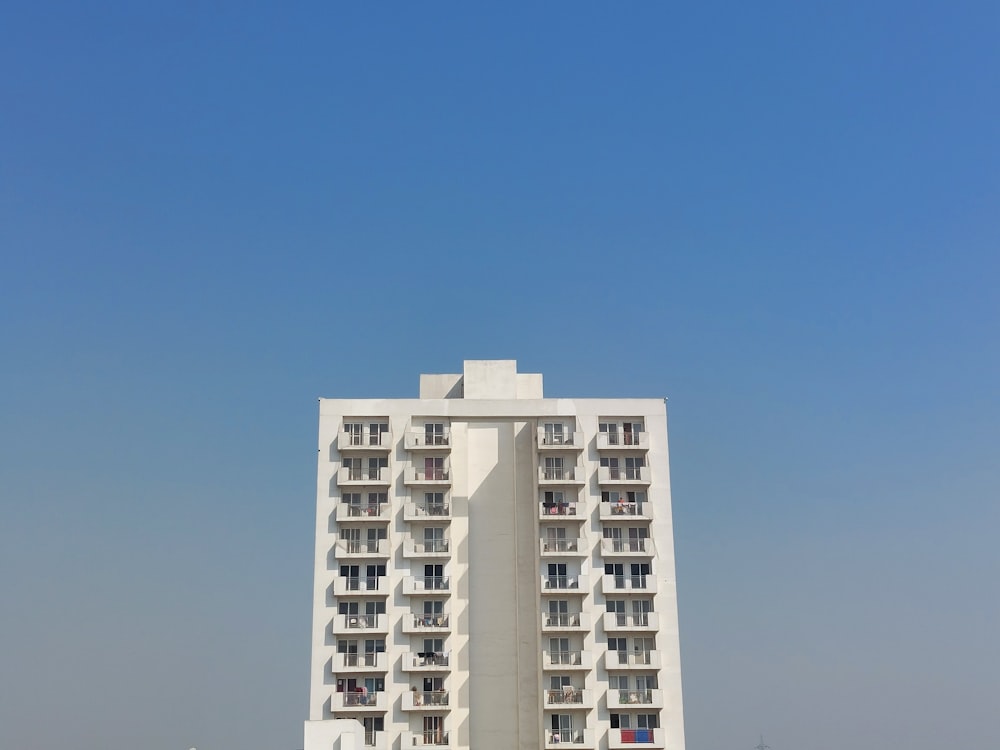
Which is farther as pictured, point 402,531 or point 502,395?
point 502,395

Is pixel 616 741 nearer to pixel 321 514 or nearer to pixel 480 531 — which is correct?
pixel 480 531

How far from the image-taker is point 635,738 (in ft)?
254

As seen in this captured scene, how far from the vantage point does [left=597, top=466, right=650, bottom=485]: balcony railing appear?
3273 inches

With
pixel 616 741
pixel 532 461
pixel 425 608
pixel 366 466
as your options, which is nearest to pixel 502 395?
pixel 532 461

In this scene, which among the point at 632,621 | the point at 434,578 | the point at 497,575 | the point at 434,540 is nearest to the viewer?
the point at 632,621

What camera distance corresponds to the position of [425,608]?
8038 centimetres

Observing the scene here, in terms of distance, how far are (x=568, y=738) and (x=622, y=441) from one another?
21.2 m

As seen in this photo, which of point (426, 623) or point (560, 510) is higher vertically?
point (560, 510)

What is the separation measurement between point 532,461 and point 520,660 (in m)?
14.3

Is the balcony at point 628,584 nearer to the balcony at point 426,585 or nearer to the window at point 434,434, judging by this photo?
the balcony at point 426,585

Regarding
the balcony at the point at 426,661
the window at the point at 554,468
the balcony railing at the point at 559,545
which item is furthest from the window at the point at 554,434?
the balcony at the point at 426,661

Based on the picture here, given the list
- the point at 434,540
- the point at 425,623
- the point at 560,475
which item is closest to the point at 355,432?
the point at 434,540

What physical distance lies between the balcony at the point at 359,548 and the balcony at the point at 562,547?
1108 cm

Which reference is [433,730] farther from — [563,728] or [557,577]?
[557,577]
